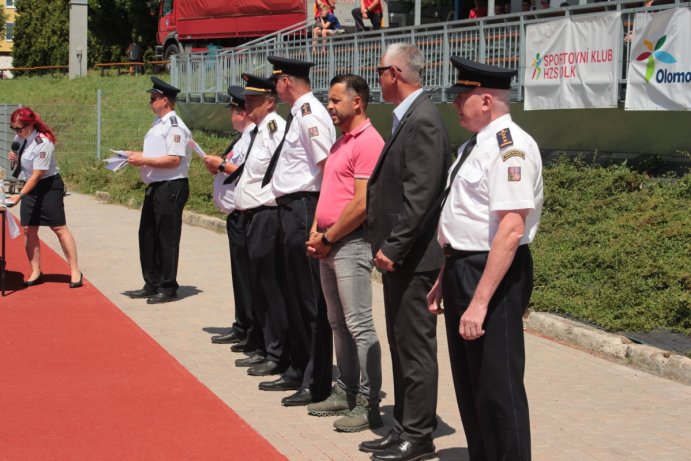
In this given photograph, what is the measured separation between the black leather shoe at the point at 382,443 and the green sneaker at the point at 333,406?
73 cm

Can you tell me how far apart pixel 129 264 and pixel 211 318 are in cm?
362

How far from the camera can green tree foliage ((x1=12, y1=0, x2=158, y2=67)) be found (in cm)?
5419

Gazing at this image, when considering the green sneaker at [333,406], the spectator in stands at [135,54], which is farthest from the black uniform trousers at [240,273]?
the spectator in stands at [135,54]

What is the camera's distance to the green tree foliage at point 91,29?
5419 cm

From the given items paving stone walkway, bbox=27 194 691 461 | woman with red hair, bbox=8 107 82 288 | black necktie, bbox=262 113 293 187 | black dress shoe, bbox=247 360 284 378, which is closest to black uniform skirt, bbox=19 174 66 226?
woman with red hair, bbox=8 107 82 288

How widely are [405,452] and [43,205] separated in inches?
267

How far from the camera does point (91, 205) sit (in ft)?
66.6

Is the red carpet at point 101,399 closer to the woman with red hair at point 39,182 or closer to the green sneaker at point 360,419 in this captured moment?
the green sneaker at point 360,419

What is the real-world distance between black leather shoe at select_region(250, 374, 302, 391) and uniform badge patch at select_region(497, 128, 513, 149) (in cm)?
334

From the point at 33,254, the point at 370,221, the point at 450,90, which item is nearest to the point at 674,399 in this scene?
the point at 370,221

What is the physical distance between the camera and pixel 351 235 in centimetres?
596

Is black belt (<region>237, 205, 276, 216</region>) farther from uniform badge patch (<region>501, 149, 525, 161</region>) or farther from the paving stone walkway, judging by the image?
uniform badge patch (<region>501, 149, 525, 161</region>)

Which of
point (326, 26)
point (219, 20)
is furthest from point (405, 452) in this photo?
point (219, 20)

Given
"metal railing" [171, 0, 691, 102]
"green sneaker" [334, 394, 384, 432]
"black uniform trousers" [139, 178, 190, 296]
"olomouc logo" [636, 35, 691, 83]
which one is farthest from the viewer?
"metal railing" [171, 0, 691, 102]
